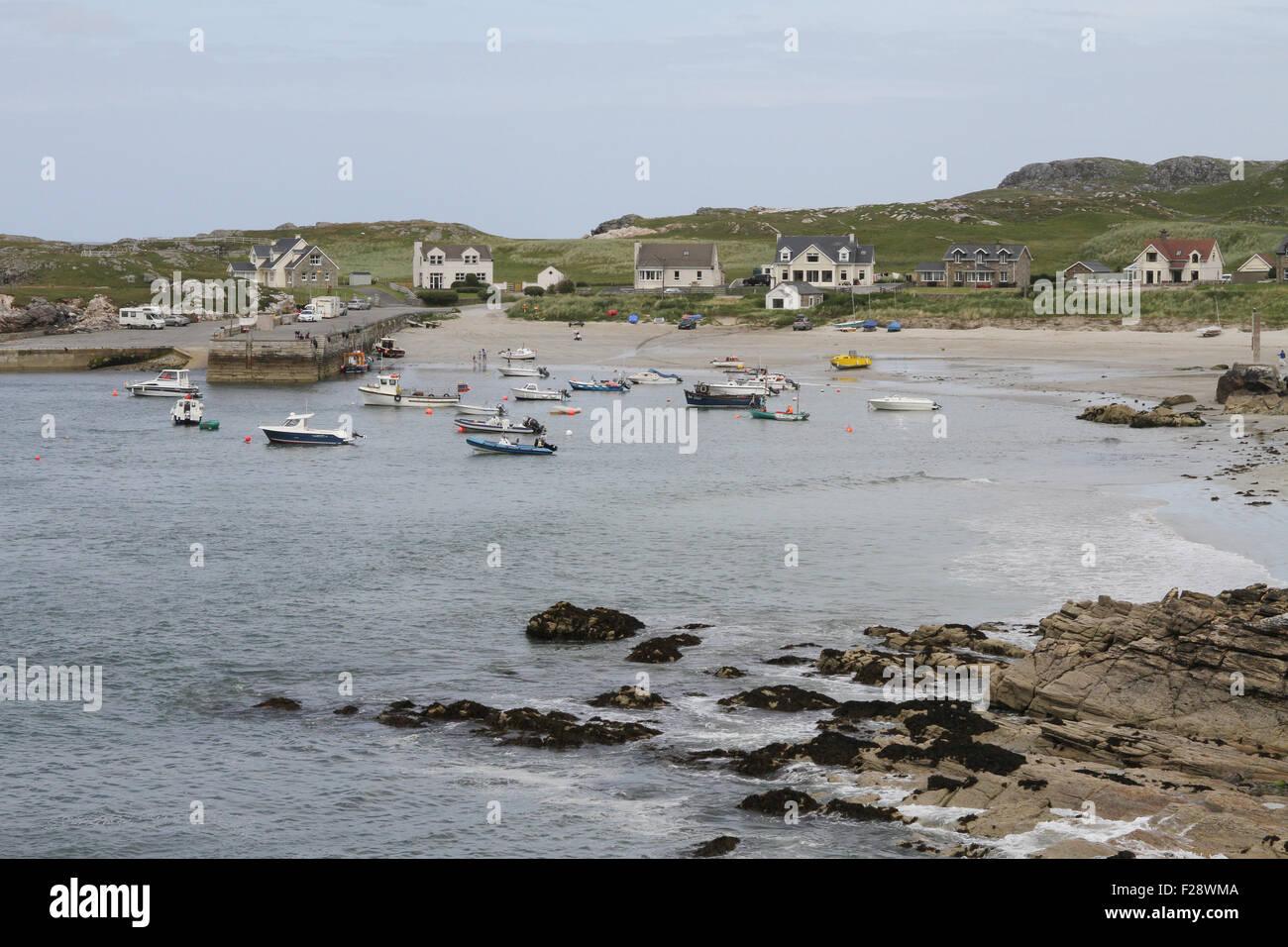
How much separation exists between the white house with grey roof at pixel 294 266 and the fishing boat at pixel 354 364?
221 feet

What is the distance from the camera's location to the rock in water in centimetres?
3350

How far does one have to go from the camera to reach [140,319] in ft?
460

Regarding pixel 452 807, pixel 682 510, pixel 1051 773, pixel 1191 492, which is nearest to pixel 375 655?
pixel 452 807

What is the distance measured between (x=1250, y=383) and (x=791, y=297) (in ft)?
231

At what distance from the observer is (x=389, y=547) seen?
46.8m

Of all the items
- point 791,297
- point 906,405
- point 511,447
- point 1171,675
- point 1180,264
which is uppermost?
point 1180,264

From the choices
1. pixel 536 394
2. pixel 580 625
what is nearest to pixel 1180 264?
pixel 536 394

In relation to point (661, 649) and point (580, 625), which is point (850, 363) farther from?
point (661, 649)

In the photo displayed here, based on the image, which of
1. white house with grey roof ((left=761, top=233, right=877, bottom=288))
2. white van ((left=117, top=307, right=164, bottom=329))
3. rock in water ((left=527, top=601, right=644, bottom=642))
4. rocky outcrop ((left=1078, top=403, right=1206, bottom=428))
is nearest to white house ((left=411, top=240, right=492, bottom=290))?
white house with grey roof ((left=761, top=233, right=877, bottom=288))

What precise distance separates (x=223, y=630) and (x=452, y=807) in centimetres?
1533

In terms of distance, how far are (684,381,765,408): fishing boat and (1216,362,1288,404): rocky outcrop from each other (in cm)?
3018

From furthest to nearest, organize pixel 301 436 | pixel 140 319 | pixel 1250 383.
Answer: pixel 140 319 → pixel 1250 383 → pixel 301 436

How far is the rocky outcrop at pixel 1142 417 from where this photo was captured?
7175 centimetres
